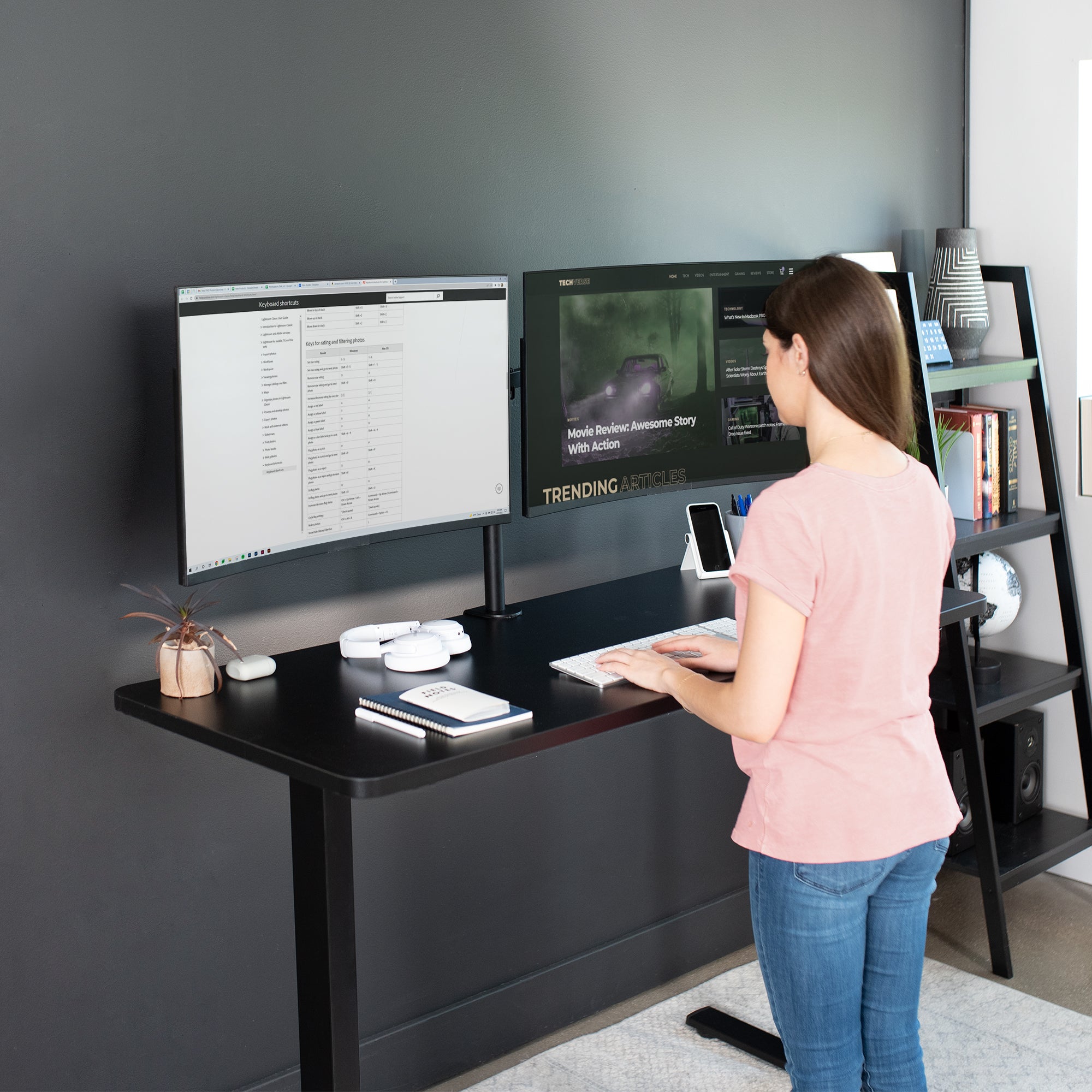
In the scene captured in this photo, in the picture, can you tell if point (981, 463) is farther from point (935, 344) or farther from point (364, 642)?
point (364, 642)

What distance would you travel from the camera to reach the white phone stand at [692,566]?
2602 millimetres

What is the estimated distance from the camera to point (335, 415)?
2.06 metres

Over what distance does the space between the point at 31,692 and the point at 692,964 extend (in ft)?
5.50

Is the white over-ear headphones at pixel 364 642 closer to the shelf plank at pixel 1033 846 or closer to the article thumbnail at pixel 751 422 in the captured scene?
the article thumbnail at pixel 751 422

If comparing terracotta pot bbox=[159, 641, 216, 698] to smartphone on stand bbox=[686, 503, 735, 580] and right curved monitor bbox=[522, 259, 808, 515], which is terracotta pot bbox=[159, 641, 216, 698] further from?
smartphone on stand bbox=[686, 503, 735, 580]

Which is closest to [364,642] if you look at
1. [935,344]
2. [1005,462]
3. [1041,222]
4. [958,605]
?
[958,605]

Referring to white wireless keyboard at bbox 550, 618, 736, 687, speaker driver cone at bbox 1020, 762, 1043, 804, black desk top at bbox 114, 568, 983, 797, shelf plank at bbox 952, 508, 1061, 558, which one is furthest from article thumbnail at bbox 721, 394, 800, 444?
speaker driver cone at bbox 1020, 762, 1043, 804

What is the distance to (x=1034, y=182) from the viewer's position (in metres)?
3.33

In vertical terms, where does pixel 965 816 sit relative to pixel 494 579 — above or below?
below

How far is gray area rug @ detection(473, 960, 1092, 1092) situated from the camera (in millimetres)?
2543

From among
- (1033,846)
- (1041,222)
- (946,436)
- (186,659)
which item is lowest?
(1033,846)

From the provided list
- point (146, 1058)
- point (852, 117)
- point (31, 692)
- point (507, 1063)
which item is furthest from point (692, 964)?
point (852, 117)

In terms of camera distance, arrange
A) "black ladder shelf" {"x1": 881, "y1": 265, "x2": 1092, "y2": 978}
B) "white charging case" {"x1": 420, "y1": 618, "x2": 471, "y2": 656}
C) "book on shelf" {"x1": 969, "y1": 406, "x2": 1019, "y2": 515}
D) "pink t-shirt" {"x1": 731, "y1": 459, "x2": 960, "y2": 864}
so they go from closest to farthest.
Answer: "pink t-shirt" {"x1": 731, "y1": 459, "x2": 960, "y2": 864}, "white charging case" {"x1": 420, "y1": 618, "x2": 471, "y2": 656}, "black ladder shelf" {"x1": 881, "y1": 265, "x2": 1092, "y2": 978}, "book on shelf" {"x1": 969, "y1": 406, "x2": 1019, "y2": 515}

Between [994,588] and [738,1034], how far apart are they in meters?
1.30
